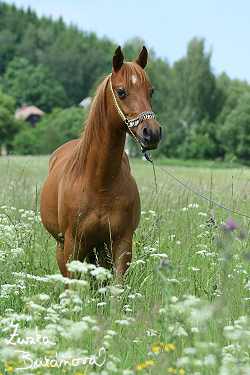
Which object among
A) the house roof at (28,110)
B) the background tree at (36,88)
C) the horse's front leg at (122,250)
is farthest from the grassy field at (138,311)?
the house roof at (28,110)

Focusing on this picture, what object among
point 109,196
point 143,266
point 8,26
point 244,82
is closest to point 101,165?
point 109,196

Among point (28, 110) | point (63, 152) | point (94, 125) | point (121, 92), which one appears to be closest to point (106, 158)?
point (94, 125)

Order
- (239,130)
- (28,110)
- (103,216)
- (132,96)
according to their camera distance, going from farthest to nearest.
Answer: (28,110) < (239,130) < (103,216) < (132,96)

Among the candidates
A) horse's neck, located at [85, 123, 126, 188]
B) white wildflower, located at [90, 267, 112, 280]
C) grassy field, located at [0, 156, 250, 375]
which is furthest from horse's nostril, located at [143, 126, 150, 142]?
white wildflower, located at [90, 267, 112, 280]

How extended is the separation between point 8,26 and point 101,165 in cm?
12954

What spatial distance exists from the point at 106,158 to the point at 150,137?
80 cm

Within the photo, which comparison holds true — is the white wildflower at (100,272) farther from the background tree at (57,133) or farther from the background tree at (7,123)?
the background tree at (7,123)

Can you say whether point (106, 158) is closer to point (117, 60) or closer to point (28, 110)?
point (117, 60)

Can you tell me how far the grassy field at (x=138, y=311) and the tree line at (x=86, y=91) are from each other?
16.7 metres

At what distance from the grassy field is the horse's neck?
2.66ft

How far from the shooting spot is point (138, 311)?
3.33 metres

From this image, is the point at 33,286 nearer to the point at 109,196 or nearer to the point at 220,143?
the point at 109,196

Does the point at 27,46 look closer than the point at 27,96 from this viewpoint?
No

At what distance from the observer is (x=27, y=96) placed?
9894 cm
